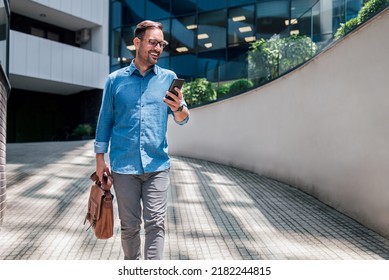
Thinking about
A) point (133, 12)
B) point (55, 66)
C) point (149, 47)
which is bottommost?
point (149, 47)

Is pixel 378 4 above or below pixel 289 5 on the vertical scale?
below

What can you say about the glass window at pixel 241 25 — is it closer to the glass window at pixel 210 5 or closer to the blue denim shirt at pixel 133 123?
the glass window at pixel 210 5

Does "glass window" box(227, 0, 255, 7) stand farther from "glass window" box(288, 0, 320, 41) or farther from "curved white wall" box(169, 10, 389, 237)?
"glass window" box(288, 0, 320, 41)

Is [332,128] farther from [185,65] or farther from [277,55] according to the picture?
[185,65]

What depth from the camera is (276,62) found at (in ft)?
25.7

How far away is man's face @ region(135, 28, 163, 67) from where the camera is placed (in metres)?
2.43

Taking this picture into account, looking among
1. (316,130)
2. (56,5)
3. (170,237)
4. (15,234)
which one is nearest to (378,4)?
(316,130)

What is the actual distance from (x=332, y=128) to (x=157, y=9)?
43.9 feet

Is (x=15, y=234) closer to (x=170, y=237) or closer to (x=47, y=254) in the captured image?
(x=47, y=254)

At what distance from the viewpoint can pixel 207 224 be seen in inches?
180

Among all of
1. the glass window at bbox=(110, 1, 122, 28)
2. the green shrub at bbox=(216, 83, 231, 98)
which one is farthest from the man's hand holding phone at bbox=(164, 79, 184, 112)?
the glass window at bbox=(110, 1, 122, 28)

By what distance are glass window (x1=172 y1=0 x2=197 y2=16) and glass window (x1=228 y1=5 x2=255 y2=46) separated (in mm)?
1804

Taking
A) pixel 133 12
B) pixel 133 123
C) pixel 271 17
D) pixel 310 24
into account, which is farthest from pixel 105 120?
pixel 133 12
